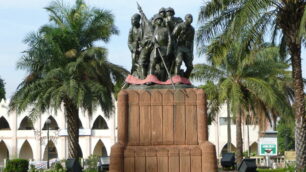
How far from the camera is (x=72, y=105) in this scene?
22203mm

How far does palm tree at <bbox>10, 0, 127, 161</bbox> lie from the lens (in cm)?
2162

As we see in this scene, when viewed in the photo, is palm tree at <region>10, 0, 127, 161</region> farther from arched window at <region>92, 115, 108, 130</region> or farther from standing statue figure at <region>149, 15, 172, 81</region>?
arched window at <region>92, 115, 108, 130</region>

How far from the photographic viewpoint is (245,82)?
80.2ft

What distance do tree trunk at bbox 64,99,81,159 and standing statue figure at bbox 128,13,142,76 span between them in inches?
366

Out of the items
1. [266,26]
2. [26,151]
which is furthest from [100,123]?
[266,26]

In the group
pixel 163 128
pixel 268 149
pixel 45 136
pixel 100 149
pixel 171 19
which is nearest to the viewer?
pixel 163 128

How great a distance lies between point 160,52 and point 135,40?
0.85 m

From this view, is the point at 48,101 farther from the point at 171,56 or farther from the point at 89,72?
the point at 171,56

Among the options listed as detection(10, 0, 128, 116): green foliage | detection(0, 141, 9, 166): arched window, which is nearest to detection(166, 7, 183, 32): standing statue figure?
detection(10, 0, 128, 116): green foliage

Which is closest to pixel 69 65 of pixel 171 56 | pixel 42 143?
pixel 171 56

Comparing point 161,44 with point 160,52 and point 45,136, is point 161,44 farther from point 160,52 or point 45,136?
point 45,136

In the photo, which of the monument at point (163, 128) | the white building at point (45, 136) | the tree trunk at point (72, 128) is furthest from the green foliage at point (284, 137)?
the monument at point (163, 128)

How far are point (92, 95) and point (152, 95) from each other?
10.2 m

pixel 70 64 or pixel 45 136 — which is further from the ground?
pixel 70 64
